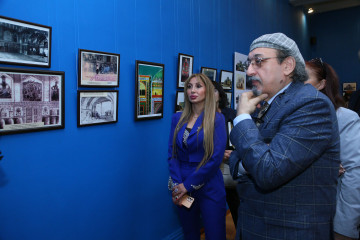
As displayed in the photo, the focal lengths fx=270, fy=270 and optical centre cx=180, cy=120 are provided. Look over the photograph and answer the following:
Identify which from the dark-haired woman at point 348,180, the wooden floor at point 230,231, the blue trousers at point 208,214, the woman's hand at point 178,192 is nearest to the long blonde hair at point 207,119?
the woman's hand at point 178,192

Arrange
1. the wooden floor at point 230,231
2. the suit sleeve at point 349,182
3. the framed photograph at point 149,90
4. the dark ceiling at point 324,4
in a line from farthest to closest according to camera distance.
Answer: the dark ceiling at point 324,4 → the wooden floor at point 230,231 → the framed photograph at point 149,90 → the suit sleeve at point 349,182

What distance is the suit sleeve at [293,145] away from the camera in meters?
1.08

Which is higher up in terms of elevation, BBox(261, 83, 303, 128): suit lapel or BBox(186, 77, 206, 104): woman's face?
BBox(186, 77, 206, 104): woman's face

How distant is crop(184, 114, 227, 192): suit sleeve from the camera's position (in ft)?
8.14

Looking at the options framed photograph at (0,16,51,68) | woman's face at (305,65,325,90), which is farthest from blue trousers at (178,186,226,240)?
framed photograph at (0,16,51,68)

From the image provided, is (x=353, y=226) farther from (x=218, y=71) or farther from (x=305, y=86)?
(x=218, y=71)

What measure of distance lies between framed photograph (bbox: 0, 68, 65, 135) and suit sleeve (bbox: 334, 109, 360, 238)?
2.02m

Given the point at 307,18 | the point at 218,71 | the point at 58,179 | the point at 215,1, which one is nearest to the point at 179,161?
the point at 58,179

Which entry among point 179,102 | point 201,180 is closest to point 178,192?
point 201,180

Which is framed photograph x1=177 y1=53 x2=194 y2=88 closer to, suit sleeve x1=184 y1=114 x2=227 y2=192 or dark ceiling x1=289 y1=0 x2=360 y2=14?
suit sleeve x1=184 y1=114 x2=227 y2=192

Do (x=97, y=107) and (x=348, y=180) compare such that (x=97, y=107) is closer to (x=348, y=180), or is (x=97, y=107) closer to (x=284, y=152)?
(x=284, y=152)

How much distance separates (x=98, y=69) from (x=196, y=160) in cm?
122

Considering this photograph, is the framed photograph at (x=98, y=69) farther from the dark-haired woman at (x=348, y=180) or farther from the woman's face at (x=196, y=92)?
the dark-haired woman at (x=348, y=180)

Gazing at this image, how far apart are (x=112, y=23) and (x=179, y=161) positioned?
1.46m
